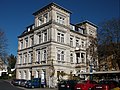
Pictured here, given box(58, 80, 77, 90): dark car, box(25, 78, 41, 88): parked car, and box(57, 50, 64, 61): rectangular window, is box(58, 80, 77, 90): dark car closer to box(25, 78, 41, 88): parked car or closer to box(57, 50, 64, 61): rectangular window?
box(25, 78, 41, 88): parked car

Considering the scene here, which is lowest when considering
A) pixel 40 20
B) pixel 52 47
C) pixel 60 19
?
pixel 52 47

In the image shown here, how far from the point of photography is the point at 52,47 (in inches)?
1563

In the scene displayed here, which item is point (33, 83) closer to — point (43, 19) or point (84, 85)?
point (43, 19)

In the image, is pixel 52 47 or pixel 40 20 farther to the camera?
pixel 40 20

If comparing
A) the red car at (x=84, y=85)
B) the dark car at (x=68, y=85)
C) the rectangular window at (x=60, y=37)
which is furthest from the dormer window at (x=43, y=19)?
the red car at (x=84, y=85)

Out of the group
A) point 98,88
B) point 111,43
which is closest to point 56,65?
point 111,43

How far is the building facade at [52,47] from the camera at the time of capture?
132ft

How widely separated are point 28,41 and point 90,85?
2775 cm

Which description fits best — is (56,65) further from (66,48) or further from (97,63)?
(97,63)

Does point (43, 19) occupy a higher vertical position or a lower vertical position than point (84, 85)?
higher

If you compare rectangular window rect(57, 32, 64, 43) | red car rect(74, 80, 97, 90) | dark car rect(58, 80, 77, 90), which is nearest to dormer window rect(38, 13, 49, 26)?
rectangular window rect(57, 32, 64, 43)

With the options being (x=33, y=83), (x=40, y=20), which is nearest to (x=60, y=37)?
(x=40, y=20)

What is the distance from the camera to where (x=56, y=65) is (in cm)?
3966

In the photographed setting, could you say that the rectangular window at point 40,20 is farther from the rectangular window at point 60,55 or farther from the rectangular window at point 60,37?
the rectangular window at point 60,55
